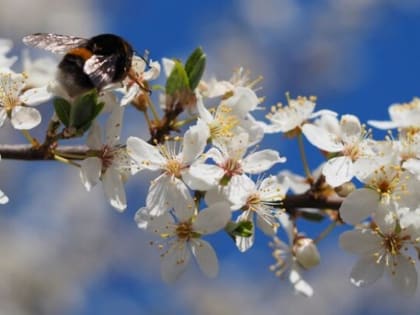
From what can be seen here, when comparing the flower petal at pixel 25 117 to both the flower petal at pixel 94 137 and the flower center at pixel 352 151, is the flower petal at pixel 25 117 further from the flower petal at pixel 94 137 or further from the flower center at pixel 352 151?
the flower center at pixel 352 151

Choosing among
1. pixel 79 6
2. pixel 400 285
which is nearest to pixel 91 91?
pixel 400 285

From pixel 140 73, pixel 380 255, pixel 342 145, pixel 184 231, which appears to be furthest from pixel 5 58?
pixel 380 255

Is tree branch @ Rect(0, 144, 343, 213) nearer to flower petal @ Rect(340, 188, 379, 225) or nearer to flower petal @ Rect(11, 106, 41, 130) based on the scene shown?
flower petal @ Rect(11, 106, 41, 130)

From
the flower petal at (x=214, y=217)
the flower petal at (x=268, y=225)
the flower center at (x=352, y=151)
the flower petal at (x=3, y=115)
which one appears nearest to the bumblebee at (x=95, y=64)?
the flower petal at (x=3, y=115)

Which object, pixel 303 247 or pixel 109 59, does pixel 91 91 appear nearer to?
pixel 109 59

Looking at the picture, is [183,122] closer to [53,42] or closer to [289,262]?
[53,42]

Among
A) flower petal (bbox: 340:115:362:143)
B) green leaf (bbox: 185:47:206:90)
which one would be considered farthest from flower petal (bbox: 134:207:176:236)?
flower petal (bbox: 340:115:362:143)
